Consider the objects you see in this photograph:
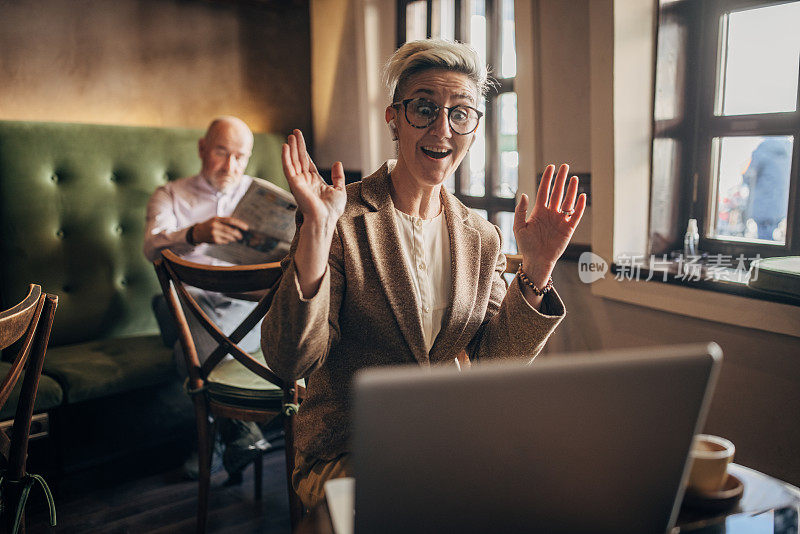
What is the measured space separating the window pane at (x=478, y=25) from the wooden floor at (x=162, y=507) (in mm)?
2097

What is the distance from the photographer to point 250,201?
6.93ft

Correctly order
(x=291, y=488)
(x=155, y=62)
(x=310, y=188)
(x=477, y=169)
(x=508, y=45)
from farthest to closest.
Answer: (x=155, y=62) < (x=477, y=169) < (x=508, y=45) < (x=291, y=488) < (x=310, y=188)

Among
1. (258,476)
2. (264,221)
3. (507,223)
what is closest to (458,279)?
(264,221)

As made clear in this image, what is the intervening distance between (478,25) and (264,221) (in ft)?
5.03

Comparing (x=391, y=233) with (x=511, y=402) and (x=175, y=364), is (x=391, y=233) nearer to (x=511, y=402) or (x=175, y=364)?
(x=511, y=402)

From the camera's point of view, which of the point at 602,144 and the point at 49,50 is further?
the point at 49,50

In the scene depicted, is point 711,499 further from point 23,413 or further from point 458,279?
point 23,413

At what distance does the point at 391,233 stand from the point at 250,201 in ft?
3.30

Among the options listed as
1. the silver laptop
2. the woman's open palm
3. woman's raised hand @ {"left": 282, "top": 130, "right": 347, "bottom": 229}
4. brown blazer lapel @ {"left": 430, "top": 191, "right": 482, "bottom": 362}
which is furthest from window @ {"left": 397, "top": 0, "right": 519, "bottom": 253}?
the silver laptop

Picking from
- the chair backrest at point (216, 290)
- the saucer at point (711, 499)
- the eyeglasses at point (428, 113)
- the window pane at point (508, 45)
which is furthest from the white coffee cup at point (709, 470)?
the window pane at point (508, 45)

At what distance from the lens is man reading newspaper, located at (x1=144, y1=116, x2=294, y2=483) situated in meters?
2.28

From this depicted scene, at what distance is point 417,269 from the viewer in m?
1.30

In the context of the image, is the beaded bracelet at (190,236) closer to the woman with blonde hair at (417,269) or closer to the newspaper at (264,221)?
the newspaper at (264,221)

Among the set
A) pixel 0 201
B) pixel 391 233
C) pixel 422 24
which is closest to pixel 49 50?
pixel 0 201
